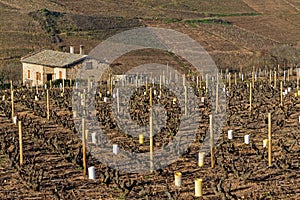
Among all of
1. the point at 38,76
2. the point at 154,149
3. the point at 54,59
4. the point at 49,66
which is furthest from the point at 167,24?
the point at 154,149

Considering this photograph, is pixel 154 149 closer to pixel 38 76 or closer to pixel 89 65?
pixel 89 65

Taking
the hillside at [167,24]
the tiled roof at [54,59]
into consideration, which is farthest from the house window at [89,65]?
the hillside at [167,24]

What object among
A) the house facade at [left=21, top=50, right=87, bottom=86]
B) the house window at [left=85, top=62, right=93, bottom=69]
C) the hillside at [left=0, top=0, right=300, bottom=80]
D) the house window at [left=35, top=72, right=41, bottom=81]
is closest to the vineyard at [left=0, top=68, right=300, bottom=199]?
the house facade at [left=21, top=50, right=87, bottom=86]

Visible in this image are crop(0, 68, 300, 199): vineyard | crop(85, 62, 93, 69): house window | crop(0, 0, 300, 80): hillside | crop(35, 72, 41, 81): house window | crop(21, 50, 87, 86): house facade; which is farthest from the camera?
crop(0, 0, 300, 80): hillside

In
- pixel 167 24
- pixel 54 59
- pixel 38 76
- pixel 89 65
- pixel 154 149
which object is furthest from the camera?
pixel 167 24

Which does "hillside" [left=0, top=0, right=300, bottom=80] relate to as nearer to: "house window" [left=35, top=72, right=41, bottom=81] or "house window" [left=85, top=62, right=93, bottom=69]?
"house window" [left=35, top=72, right=41, bottom=81]

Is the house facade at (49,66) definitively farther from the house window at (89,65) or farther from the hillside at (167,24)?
the hillside at (167,24)
